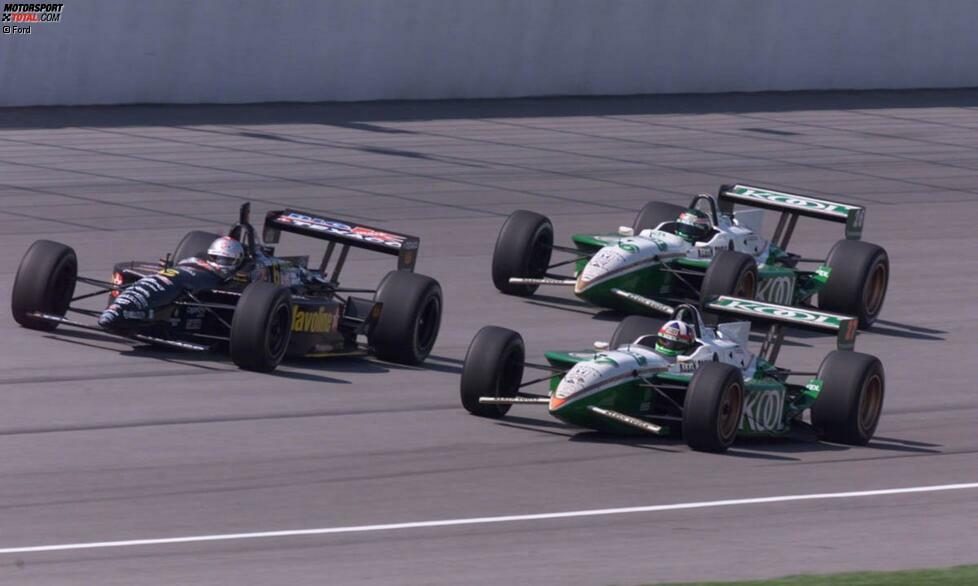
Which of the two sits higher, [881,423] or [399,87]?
[399,87]

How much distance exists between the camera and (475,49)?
3322cm

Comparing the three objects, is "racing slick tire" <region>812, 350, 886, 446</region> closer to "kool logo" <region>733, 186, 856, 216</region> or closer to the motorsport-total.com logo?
"kool logo" <region>733, 186, 856, 216</region>

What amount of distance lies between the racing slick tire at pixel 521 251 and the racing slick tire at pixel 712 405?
6487mm

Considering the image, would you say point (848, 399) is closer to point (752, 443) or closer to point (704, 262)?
point (752, 443)

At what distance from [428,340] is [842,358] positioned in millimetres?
4290

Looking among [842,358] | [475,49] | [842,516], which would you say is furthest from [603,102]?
[842,516]

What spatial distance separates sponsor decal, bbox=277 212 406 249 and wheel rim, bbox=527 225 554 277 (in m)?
3.05

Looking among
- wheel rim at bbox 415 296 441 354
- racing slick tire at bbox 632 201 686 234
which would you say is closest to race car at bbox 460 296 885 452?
wheel rim at bbox 415 296 441 354

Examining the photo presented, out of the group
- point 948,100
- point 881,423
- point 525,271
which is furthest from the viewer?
point 948,100

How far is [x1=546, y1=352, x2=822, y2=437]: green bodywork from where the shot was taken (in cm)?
1316

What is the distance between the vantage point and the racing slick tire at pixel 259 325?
1475cm

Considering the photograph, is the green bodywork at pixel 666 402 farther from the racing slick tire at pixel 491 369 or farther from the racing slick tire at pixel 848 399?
the racing slick tire at pixel 491 369

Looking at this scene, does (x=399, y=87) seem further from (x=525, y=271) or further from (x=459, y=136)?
(x=525, y=271)

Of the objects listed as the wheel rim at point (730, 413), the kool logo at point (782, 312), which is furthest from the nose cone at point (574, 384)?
the kool logo at point (782, 312)
